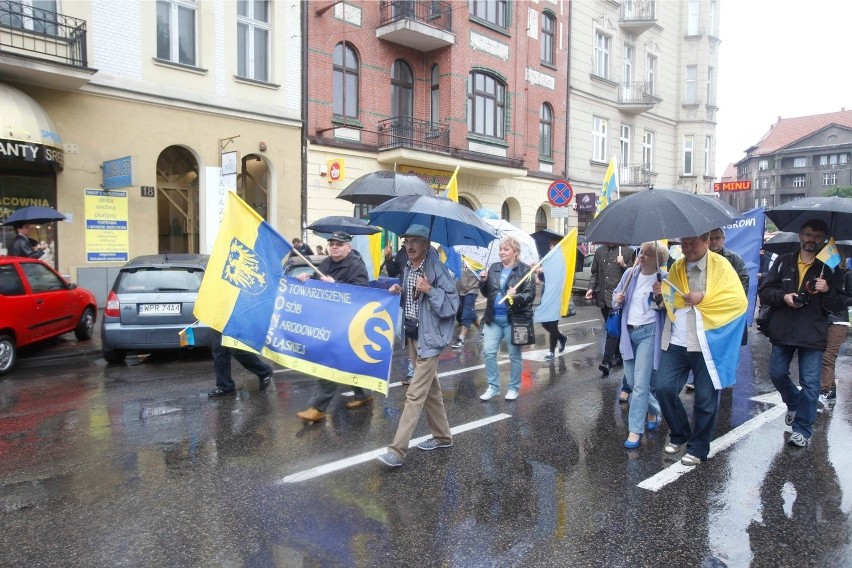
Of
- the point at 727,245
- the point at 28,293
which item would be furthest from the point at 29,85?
the point at 727,245

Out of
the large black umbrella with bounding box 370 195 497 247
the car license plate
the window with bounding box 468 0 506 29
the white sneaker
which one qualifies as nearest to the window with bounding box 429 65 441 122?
the window with bounding box 468 0 506 29

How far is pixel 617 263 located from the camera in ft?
28.0

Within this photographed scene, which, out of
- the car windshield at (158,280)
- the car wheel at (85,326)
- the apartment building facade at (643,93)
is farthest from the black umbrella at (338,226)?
the apartment building facade at (643,93)

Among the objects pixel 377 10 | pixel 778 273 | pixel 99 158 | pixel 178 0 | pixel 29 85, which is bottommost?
pixel 778 273

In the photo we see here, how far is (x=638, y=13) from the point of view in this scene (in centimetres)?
2886

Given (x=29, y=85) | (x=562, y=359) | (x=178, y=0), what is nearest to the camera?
(x=562, y=359)

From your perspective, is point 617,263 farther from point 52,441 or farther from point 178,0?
point 178,0

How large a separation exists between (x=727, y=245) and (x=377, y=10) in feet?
48.1

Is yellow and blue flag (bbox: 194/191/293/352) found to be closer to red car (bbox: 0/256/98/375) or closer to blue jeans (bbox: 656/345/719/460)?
blue jeans (bbox: 656/345/719/460)

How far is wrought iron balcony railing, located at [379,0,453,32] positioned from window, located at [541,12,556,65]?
6.02m

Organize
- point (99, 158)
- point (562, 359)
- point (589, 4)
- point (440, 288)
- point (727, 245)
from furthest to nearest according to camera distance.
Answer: point (589, 4), point (99, 158), point (562, 359), point (727, 245), point (440, 288)

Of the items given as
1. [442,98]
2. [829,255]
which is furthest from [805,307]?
[442,98]

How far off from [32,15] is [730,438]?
14.5m

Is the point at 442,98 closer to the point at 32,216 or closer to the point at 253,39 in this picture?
the point at 253,39
